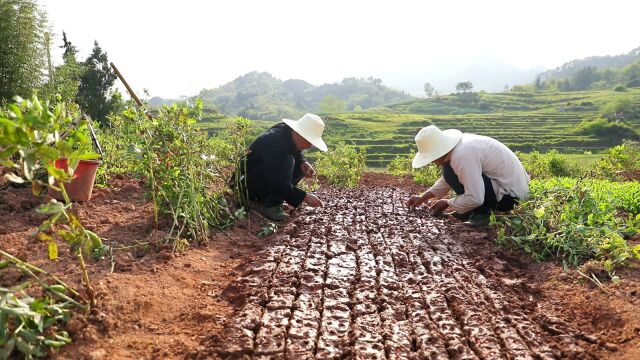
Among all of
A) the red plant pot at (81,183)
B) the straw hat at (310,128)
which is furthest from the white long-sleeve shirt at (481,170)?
the red plant pot at (81,183)

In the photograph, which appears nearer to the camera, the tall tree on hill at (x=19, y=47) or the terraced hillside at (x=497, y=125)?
the tall tree on hill at (x=19, y=47)

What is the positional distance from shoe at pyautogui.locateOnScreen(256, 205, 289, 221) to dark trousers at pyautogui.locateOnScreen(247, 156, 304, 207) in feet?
0.14

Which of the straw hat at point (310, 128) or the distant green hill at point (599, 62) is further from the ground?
the distant green hill at point (599, 62)

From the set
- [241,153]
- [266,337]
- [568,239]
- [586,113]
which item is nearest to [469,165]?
[568,239]

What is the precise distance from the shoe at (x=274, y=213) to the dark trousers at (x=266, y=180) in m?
0.04

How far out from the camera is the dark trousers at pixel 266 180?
14.9 ft

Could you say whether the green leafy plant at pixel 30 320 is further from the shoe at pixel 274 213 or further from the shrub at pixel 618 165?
the shrub at pixel 618 165

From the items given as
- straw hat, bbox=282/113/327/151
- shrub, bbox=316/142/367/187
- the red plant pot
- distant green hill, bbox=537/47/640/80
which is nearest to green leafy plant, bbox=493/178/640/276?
straw hat, bbox=282/113/327/151

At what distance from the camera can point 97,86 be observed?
21375 millimetres

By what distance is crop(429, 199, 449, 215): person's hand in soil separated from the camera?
4.80 metres

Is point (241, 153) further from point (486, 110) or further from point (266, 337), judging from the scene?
point (486, 110)

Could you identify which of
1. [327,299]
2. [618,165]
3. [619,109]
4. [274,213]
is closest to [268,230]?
[274,213]

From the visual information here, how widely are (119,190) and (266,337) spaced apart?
319 centimetres

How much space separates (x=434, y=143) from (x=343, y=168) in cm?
407
